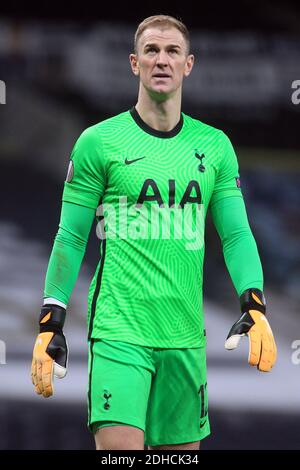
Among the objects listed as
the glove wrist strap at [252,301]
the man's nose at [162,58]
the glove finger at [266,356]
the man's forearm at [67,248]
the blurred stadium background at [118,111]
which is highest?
the blurred stadium background at [118,111]

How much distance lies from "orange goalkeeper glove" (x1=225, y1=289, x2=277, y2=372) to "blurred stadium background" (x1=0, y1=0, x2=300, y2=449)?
3.72m

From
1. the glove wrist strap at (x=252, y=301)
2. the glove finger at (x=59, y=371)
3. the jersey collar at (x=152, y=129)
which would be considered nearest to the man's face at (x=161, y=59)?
the jersey collar at (x=152, y=129)

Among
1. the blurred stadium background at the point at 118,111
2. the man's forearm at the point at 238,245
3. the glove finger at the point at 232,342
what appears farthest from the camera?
the blurred stadium background at the point at 118,111

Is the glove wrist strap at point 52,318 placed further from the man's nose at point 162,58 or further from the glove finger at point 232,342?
the man's nose at point 162,58

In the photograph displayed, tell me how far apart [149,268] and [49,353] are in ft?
1.49

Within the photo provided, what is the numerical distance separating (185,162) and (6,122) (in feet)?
16.9

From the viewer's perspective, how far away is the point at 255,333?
3660 millimetres

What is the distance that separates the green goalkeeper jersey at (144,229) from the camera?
3.69 m

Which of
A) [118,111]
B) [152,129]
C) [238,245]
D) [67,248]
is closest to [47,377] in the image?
[67,248]

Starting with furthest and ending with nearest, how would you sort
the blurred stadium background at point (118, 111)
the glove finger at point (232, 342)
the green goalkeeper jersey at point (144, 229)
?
1. the blurred stadium background at point (118, 111)
2. the green goalkeeper jersey at point (144, 229)
3. the glove finger at point (232, 342)

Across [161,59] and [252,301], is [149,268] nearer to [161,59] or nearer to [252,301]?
[252,301]

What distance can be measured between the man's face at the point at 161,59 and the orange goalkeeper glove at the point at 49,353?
87 centimetres

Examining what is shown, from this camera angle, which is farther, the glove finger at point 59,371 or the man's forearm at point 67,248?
the man's forearm at point 67,248

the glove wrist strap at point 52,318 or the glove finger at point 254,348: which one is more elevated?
the glove wrist strap at point 52,318
